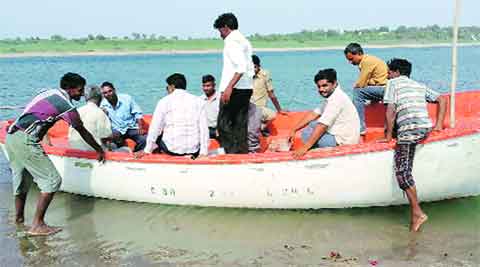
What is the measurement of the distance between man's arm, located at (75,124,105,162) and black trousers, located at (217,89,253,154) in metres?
1.36

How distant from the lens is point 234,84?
6.83 meters

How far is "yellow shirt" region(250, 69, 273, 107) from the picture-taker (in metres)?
9.27

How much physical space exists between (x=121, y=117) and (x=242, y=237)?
2.94 meters

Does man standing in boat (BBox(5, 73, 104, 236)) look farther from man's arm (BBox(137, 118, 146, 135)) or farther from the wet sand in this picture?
man's arm (BBox(137, 118, 146, 135))

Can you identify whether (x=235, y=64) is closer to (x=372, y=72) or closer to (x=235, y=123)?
(x=235, y=123)

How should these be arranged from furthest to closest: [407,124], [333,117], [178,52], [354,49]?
[178,52] → [354,49] → [333,117] → [407,124]

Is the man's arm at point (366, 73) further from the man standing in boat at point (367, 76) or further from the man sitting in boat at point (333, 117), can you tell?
the man sitting in boat at point (333, 117)

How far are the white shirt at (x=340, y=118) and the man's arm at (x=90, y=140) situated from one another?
92.7 inches

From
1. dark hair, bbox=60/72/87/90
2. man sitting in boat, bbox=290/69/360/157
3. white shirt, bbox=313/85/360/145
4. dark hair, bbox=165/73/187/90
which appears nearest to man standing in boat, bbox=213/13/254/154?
dark hair, bbox=165/73/187/90

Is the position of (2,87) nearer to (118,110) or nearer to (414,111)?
(118,110)

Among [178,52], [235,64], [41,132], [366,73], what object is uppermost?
[235,64]

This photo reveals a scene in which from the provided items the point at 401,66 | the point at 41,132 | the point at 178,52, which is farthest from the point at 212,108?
the point at 178,52

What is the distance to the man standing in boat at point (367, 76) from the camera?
8.18m

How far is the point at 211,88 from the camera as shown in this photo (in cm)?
838
